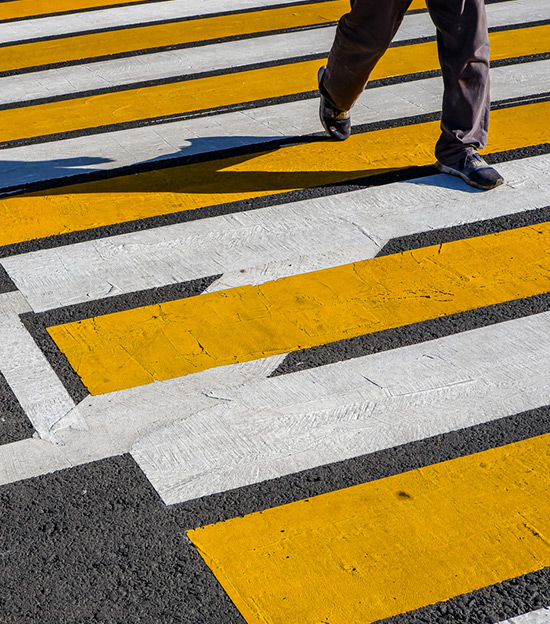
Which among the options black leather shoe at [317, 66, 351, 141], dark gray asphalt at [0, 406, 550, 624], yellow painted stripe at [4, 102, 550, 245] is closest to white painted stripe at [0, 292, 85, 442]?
dark gray asphalt at [0, 406, 550, 624]

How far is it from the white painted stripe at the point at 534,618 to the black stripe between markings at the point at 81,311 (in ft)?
5.49

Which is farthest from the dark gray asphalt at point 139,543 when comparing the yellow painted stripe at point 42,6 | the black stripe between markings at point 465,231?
the yellow painted stripe at point 42,6

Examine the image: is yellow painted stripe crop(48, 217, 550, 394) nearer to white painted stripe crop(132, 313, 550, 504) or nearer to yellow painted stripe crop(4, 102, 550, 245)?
white painted stripe crop(132, 313, 550, 504)

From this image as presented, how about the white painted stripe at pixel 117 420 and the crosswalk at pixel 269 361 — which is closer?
the crosswalk at pixel 269 361

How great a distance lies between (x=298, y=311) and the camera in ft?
12.5

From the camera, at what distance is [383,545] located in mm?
2629

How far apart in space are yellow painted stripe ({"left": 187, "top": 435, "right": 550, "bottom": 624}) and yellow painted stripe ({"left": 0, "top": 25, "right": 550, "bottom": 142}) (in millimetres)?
3745

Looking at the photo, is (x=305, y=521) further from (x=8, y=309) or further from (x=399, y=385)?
(x=8, y=309)

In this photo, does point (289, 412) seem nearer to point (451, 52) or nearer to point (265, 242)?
point (265, 242)

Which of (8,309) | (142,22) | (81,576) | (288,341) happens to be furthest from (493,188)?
(142,22)

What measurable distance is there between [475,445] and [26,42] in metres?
5.88

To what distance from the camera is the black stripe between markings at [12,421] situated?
10.1 ft

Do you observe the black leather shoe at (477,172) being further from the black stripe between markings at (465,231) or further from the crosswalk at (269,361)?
the black stripe between markings at (465,231)

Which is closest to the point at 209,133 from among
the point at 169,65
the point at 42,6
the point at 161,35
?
the point at 169,65
